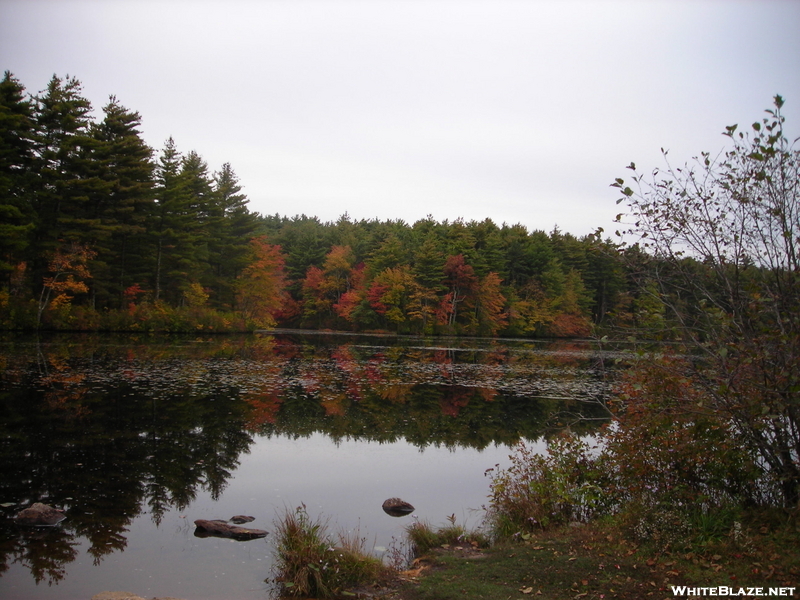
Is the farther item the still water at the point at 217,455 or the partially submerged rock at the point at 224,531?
the partially submerged rock at the point at 224,531

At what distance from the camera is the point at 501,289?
70.2 m

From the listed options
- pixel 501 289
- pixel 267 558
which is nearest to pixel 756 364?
pixel 267 558

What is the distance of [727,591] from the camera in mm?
5055

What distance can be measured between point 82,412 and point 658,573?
1392cm

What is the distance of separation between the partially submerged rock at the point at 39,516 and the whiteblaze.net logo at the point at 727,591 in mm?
7844

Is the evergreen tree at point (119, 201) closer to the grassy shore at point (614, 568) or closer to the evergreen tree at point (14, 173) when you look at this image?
the evergreen tree at point (14, 173)

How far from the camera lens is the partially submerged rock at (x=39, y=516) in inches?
296

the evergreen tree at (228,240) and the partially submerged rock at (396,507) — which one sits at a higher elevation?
the evergreen tree at (228,240)

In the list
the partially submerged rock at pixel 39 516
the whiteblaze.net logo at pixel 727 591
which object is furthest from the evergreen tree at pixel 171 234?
the whiteblaze.net logo at pixel 727 591

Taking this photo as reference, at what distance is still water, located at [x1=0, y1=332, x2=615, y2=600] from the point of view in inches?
269

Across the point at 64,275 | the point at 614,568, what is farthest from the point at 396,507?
the point at 64,275

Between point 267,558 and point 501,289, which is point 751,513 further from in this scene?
point 501,289

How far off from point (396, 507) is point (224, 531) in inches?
110

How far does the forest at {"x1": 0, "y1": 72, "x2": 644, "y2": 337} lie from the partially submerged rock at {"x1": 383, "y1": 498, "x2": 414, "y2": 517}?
489cm
